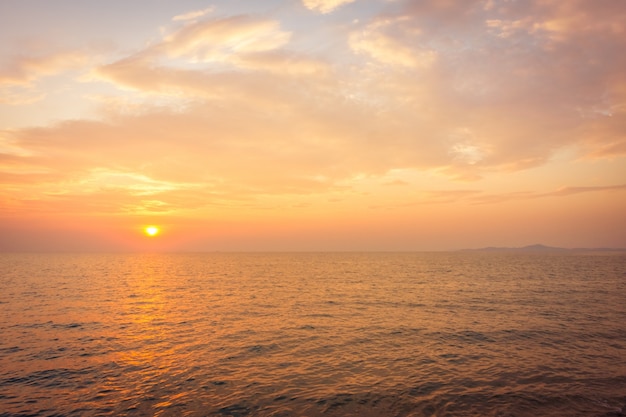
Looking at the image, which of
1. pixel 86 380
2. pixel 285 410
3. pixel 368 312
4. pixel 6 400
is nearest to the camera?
pixel 285 410

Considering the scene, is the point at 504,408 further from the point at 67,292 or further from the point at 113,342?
the point at 67,292

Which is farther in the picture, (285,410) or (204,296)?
(204,296)

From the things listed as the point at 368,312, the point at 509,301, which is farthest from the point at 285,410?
the point at 509,301

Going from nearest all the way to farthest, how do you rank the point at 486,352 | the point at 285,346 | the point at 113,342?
the point at 486,352 → the point at 285,346 → the point at 113,342

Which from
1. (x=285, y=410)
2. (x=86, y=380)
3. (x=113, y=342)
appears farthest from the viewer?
(x=113, y=342)

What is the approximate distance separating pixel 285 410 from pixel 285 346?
13.0m

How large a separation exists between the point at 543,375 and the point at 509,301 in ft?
123

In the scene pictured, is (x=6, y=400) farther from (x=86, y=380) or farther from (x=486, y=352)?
(x=486, y=352)

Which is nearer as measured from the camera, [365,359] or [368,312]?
[365,359]

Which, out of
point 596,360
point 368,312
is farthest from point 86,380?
point 596,360

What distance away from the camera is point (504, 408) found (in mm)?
18875

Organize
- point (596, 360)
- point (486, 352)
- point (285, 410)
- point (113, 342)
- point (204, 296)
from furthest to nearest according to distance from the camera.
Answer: point (204, 296) → point (113, 342) → point (486, 352) → point (596, 360) → point (285, 410)

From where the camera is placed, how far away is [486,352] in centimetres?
2933

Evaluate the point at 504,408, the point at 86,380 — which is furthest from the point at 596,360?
the point at 86,380
